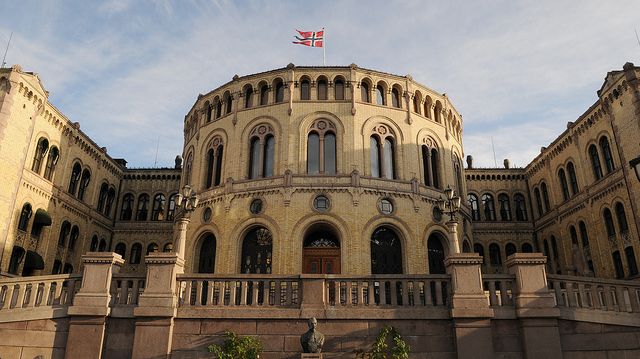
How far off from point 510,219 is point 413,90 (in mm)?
16697

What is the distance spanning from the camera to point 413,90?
2980 cm

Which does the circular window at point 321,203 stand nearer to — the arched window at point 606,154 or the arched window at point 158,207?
the arched window at point 606,154

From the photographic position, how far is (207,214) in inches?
1081

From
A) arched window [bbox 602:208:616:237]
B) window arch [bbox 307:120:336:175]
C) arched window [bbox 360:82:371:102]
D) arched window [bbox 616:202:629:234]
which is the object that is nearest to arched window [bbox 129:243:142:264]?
window arch [bbox 307:120:336:175]

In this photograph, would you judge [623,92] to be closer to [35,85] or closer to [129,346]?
[129,346]

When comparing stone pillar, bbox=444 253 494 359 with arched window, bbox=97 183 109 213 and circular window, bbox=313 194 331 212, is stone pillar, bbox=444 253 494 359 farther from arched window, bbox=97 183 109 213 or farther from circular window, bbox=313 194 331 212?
arched window, bbox=97 183 109 213

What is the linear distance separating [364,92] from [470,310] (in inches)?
742

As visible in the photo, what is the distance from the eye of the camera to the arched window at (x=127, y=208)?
38.1 meters

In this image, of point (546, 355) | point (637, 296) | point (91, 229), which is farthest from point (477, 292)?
point (91, 229)

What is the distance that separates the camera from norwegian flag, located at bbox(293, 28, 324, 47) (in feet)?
98.8

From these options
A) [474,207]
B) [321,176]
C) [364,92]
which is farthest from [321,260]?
[474,207]

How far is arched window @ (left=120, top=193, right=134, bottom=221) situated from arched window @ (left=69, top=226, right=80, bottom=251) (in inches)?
232

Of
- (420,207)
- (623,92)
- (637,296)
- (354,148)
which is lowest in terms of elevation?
(637,296)

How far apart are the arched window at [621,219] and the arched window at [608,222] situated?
81 centimetres
